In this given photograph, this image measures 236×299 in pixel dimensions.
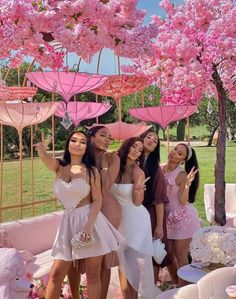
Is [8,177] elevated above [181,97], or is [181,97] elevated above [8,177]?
[181,97]

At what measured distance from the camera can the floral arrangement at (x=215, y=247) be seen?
300 cm

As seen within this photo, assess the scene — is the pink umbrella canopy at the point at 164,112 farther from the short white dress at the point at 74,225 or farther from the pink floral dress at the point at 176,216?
the short white dress at the point at 74,225

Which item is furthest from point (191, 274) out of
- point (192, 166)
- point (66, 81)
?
point (66, 81)

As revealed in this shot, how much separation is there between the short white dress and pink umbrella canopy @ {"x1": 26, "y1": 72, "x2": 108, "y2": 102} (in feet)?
3.36

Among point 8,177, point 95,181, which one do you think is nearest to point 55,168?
point 95,181

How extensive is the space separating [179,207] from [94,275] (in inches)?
42.3

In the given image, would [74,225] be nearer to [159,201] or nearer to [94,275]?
[94,275]

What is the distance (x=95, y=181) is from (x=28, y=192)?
13259mm

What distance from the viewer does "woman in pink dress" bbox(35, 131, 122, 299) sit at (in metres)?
3.01

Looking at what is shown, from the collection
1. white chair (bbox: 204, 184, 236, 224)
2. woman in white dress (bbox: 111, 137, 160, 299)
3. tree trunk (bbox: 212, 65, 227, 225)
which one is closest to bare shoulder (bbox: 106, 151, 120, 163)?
woman in white dress (bbox: 111, 137, 160, 299)

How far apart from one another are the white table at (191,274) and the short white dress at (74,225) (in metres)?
0.49

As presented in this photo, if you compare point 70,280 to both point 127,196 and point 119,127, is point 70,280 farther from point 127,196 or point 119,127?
point 119,127

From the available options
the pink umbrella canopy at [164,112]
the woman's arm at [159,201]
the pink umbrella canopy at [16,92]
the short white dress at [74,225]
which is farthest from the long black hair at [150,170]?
the pink umbrella canopy at [16,92]

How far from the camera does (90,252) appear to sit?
9.99 feet
